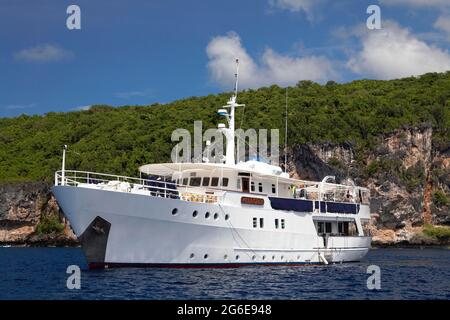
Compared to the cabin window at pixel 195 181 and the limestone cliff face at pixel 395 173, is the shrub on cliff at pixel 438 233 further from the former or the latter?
the cabin window at pixel 195 181

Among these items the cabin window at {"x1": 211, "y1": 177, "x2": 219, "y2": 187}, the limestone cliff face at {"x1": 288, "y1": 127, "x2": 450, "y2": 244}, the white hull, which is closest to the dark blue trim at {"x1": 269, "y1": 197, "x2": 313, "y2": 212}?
the white hull

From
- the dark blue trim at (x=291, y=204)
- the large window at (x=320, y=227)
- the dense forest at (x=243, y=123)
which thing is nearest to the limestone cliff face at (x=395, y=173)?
the dense forest at (x=243, y=123)

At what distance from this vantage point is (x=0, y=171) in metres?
90.7

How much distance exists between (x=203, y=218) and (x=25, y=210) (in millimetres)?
61562

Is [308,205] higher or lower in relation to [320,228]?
higher

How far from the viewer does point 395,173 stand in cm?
7612

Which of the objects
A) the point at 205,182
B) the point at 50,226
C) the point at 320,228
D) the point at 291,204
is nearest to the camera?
the point at 205,182

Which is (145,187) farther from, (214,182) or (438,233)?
(438,233)

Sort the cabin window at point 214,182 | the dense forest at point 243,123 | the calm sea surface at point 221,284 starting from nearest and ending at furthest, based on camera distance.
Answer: the calm sea surface at point 221,284
the cabin window at point 214,182
the dense forest at point 243,123

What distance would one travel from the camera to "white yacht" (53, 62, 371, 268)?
26.7 meters

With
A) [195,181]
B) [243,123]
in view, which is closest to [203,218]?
[195,181]

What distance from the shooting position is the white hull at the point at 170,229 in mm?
26531

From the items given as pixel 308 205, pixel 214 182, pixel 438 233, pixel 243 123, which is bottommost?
pixel 438 233
